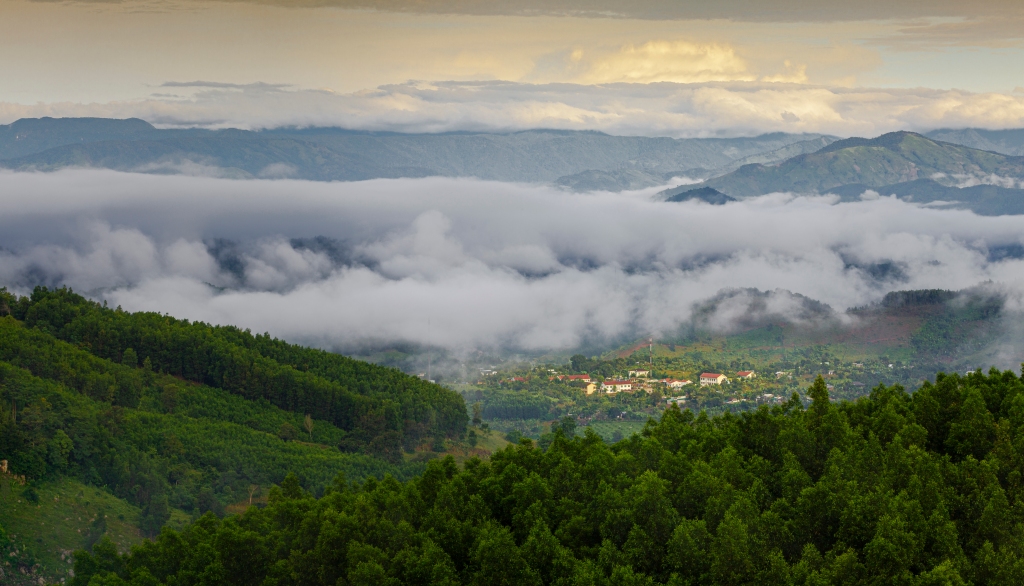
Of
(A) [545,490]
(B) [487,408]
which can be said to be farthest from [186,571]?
(B) [487,408]

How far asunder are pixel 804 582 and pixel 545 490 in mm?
10769

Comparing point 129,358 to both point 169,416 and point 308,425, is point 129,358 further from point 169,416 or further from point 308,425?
point 308,425

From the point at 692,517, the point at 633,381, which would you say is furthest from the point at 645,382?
the point at 692,517

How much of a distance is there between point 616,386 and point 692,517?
13203cm

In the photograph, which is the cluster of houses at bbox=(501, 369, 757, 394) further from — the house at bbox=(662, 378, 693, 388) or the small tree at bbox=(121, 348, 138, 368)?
the small tree at bbox=(121, 348, 138, 368)

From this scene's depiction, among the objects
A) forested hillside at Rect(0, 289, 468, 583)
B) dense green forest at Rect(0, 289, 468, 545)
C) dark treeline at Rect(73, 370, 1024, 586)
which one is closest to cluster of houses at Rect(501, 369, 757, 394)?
forested hillside at Rect(0, 289, 468, 583)

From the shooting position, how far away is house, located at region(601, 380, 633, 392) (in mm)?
165125

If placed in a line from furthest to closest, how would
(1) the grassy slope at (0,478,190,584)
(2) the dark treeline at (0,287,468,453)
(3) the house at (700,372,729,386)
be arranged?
1. (3) the house at (700,372,729,386)
2. (2) the dark treeline at (0,287,468,453)
3. (1) the grassy slope at (0,478,190,584)

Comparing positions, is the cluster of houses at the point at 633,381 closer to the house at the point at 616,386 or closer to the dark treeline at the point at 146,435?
the house at the point at 616,386

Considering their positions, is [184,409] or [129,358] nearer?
[184,409]

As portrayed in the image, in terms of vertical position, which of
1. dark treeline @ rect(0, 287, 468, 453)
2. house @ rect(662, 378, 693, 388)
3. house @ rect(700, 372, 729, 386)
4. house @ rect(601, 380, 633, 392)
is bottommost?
→ house @ rect(601, 380, 633, 392)

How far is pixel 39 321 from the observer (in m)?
102

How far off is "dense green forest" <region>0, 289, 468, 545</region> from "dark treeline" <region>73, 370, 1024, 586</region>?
33144 mm

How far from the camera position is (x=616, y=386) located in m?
166
